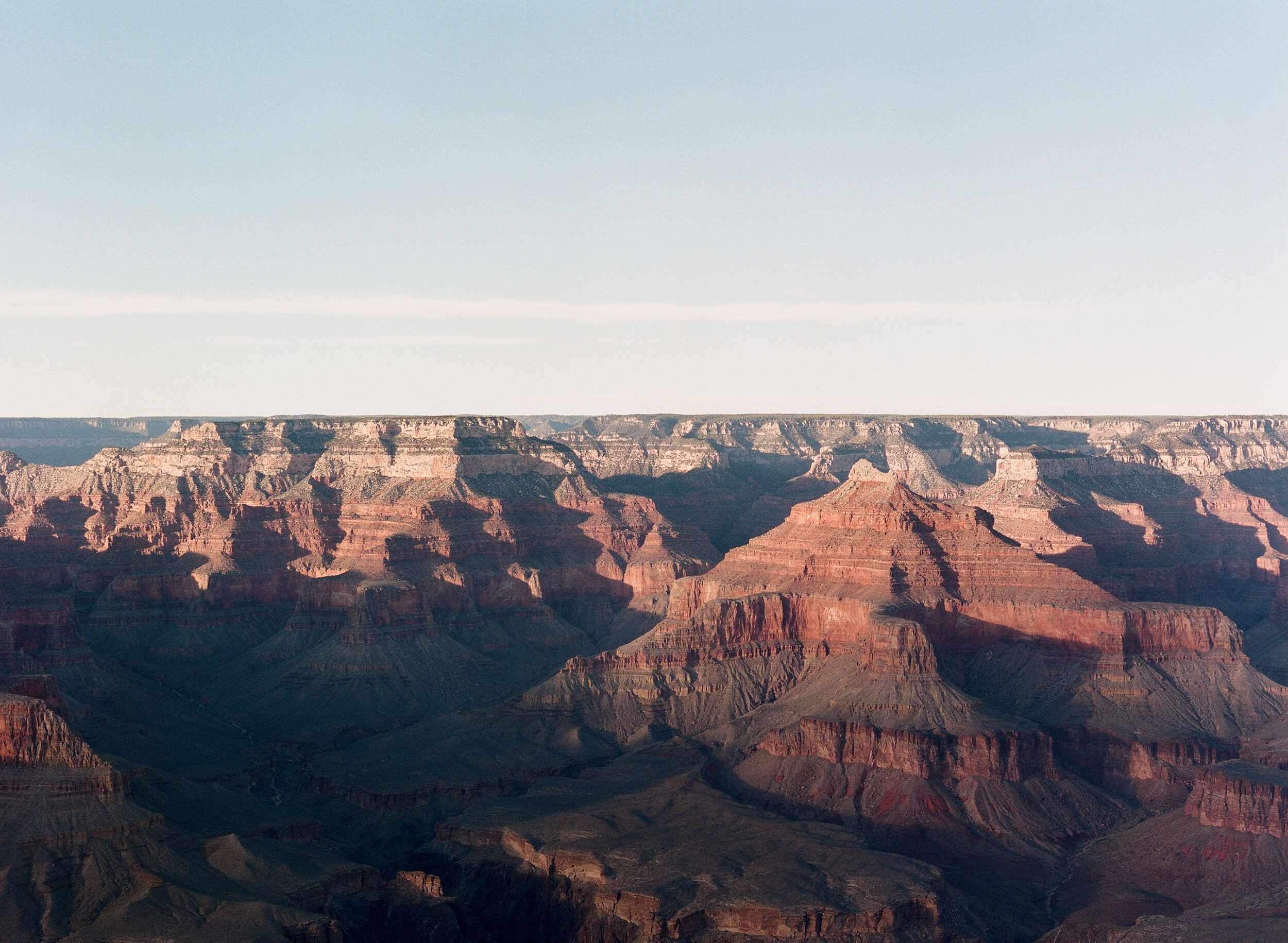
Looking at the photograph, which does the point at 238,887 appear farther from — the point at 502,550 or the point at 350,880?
the point at 502,550

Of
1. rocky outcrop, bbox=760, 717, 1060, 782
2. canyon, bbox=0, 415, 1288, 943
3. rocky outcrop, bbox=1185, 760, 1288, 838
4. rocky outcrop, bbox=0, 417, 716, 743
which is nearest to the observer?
canyon, bbox=0, 415, 1288, 943

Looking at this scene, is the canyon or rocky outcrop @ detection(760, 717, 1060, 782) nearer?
the canyon

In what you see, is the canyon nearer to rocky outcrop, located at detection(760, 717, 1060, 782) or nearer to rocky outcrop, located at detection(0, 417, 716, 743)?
rocky outcrop, located at detection(760, 717, 1060, 782)

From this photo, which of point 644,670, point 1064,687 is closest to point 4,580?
point 644,670

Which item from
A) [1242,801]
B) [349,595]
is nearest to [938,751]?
[1242,801]

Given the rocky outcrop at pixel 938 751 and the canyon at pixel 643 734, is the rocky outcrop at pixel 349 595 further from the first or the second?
the rocky outcrop at pixel 938 751

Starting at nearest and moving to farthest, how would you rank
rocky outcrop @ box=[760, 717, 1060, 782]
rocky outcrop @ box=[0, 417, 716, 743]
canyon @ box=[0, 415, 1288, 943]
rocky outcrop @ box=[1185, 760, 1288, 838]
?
canyon @ box=[0, 415, 1288, 943], rocky outcrop @ box=[1185, 760, 1288, 838], rocky outcrop @ box=[760, 717, 1060, 782], rocky outcrop @ box=[0, 417, 716, 743]

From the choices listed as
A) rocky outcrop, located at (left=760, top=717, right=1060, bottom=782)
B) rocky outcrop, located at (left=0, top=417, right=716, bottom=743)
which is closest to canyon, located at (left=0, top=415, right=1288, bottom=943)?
rocky outcrop, located at (left=760, top=717, right=1060, bottom=782)

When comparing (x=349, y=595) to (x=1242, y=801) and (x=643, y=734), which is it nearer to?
(x=643, y=734)
